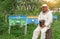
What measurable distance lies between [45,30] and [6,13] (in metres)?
5.96

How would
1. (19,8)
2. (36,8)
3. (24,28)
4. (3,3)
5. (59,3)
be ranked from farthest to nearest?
(59,3) < (36,8) < (19,8) < (3,3) < (24,28)

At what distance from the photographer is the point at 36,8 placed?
15266 millimetres

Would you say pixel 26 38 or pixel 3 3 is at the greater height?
pixel 3 3

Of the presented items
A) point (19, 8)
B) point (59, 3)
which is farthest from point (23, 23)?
point (59, 3)

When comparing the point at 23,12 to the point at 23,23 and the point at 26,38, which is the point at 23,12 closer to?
the point at 23,23

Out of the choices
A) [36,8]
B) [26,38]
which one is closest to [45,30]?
[26,38]

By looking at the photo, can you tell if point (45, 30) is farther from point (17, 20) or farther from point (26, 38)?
point (17, 20)

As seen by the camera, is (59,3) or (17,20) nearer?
(17,20)

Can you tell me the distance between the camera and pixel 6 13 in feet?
44.2

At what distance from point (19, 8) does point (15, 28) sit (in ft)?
8.15

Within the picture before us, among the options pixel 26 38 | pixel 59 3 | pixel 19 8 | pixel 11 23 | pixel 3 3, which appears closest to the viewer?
pixel 26 38

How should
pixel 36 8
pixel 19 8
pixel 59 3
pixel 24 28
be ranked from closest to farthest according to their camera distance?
1. pixel 24 28
2. pixel 19 8
3. pixel 36 8
4. pixel 59 3

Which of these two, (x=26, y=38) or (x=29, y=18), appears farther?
(x=29, y=18)

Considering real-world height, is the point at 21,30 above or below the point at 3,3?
below
